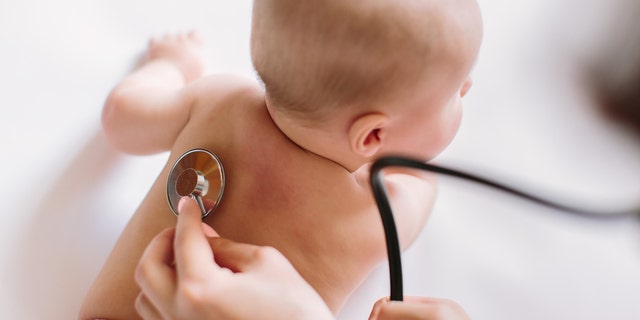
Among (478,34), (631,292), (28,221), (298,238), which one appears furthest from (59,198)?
(631,292)

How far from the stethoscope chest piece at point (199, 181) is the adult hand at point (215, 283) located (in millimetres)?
85

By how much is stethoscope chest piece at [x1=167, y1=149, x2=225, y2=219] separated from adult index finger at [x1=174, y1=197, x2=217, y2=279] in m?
0.08

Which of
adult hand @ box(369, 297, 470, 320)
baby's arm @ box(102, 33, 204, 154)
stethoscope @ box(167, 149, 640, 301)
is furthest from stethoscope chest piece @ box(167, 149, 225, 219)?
adult hand @ box(369, 297, 470, 320)

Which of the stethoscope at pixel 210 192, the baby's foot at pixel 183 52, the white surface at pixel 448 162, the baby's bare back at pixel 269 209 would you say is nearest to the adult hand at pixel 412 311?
the stethoscope at pixel 210 192

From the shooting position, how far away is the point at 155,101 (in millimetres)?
799

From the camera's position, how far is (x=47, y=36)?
3.08 feet

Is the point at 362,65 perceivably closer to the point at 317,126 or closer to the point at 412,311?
the point at 317,126

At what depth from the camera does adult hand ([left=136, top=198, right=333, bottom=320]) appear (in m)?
0.52

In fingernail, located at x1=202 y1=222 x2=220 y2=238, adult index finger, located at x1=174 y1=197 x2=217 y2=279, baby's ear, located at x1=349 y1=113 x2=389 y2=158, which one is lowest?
fingernail, located at x1=202 y1=222 x2=220 y2=238

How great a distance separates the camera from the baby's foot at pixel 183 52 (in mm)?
945

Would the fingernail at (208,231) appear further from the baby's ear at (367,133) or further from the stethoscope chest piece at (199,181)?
the baby's ear at (367,133)

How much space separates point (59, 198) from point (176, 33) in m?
0.30

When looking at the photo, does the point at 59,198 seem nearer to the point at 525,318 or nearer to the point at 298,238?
the point at 298,238

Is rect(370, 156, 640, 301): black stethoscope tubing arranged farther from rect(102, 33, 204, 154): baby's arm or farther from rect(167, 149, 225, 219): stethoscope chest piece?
rect(102, 33, 204, 154): baby's arm
